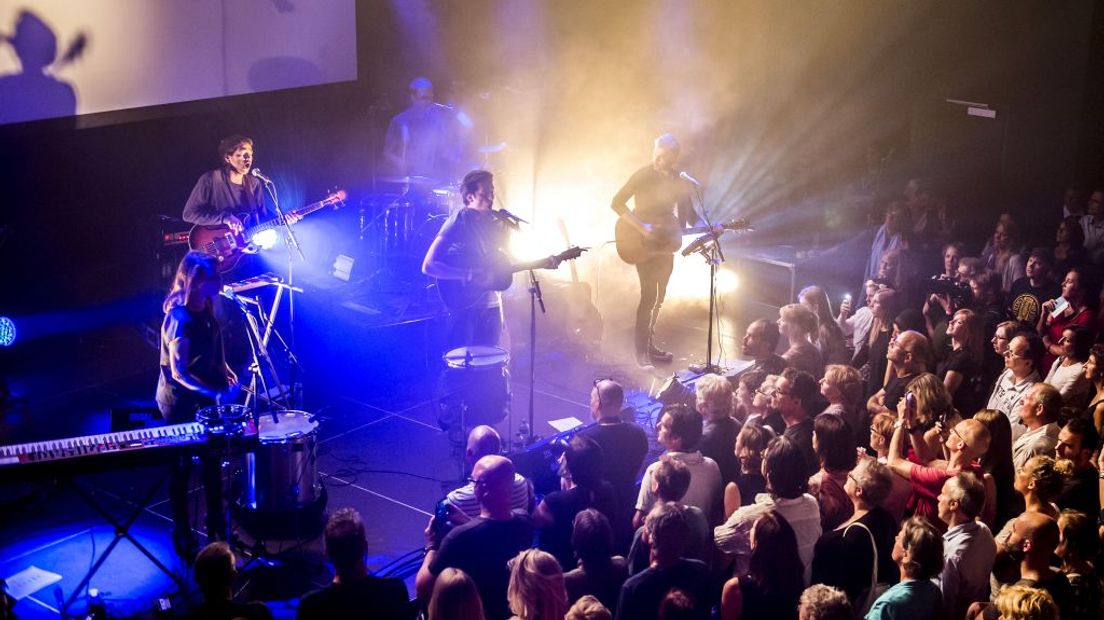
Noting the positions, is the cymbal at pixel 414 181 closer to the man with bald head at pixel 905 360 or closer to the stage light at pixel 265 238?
the stage light at pixel 265 238

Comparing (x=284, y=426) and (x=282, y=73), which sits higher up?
(x=282, y=73)

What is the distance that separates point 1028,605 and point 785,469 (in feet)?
3.51

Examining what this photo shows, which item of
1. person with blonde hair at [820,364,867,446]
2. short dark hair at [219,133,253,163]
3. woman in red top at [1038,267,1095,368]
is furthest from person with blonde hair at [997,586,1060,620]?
short dark hair at [219,133,253,163]

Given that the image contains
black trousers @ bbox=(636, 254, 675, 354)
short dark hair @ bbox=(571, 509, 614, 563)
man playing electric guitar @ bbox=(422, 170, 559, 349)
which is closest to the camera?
short dark hair @ bbox=(571, 509, 614, 563)

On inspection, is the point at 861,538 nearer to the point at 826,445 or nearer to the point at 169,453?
the point at 826,445

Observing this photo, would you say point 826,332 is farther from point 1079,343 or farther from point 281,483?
point 281,483

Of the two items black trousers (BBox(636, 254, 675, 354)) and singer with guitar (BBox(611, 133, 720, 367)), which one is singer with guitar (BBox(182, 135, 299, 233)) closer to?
singer with guitar (BBox(611, 133, 720, 367))

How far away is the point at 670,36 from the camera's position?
11.4m

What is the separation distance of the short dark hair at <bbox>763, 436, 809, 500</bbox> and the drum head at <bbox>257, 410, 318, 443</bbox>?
9.11 ft

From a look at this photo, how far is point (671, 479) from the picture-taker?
14.4ft

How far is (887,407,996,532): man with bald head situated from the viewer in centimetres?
468

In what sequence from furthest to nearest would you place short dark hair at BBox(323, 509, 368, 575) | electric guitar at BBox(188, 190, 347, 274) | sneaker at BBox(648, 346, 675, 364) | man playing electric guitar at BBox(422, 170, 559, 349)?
sneaker at BBox(648, 346, 675, 364)
electric guitar at BBox(188, 190, 347, 274)
man playing electric guitar at BBox(422, 170, 559, 349)
short dark hair at BBox(323, 509, 368, 575)

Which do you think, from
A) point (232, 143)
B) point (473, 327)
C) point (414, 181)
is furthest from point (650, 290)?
point (232, 143)

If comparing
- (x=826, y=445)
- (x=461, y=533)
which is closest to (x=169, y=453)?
(x=461, y=533)
